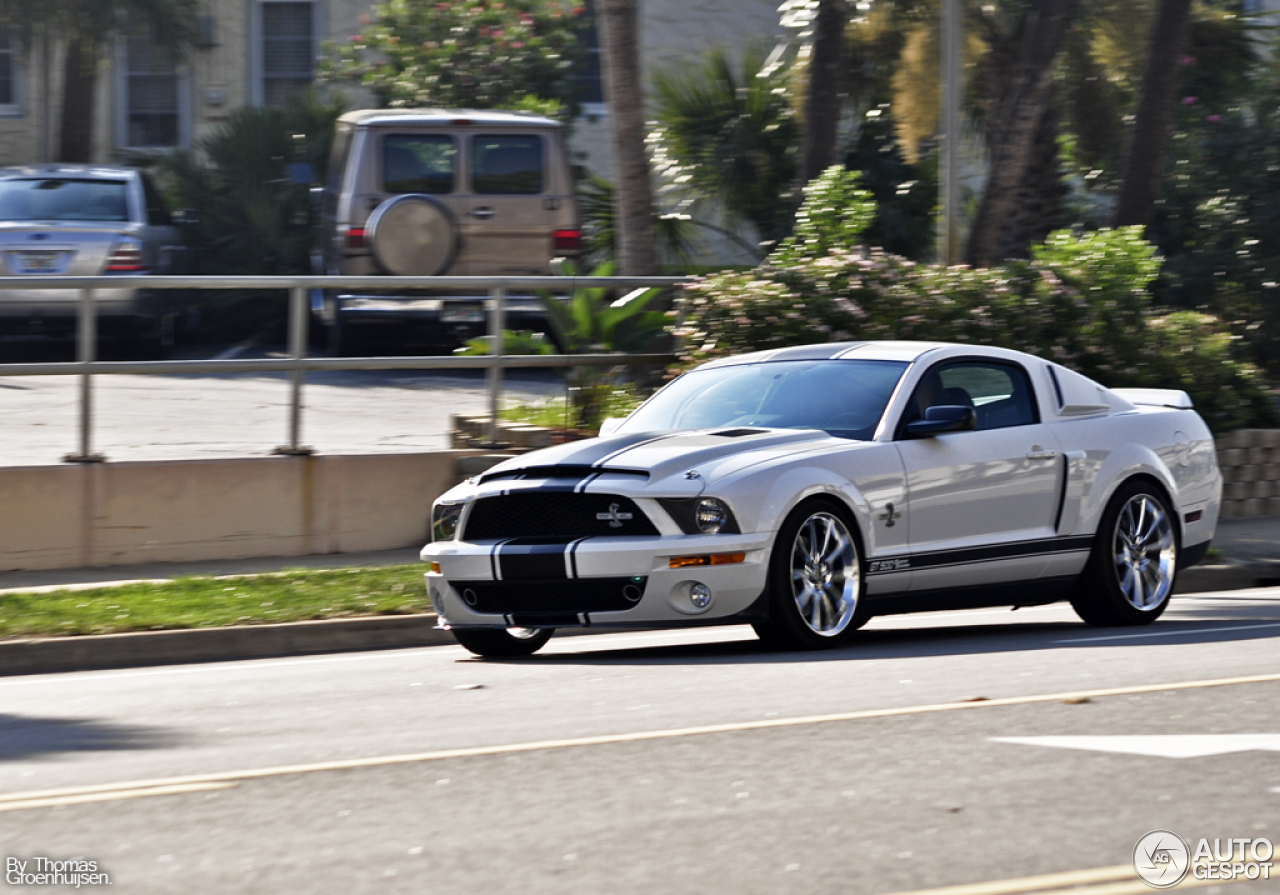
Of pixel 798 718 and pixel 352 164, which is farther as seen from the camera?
pixel 352 164

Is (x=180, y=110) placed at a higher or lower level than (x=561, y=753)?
higher

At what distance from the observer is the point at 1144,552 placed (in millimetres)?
10492

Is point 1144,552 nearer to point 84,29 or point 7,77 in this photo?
point 84,29

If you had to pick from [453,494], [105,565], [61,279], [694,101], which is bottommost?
[105,565]

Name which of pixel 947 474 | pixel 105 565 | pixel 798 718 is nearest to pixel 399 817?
pixel 798 718

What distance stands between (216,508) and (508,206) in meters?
5.15

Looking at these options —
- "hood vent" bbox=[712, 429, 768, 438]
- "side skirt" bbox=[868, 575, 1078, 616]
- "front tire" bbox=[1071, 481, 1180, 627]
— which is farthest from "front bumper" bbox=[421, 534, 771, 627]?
"front tire" bbox=[1071, 481, 1180, 627]

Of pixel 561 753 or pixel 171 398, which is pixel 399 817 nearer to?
pixel 561 753

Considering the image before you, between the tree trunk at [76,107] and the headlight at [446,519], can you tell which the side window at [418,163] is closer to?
the headlight at [446,519]

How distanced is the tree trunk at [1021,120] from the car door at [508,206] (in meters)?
3.92

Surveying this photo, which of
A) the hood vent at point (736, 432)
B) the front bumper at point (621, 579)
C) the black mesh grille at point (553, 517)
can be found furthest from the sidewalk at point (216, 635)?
the hood vent at point (736, 432)

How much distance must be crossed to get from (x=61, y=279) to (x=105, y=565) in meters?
1.86

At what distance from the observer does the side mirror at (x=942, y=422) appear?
945 cm

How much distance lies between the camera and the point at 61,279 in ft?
41.4
